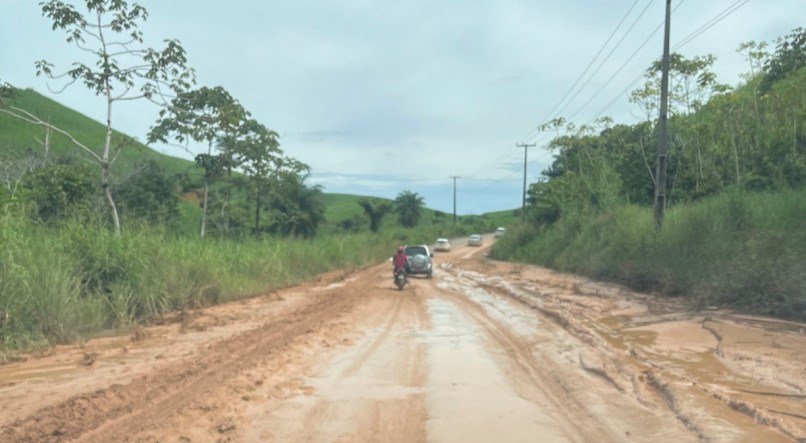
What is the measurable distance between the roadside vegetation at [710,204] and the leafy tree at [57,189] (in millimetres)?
18126

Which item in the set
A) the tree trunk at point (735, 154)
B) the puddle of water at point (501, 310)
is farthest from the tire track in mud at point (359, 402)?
the tree trunk at point (735, 154)

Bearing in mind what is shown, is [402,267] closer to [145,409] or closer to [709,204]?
[709,204]

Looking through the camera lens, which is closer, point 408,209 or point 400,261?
point 400,261

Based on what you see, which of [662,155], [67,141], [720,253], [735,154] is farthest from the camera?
[67,141]

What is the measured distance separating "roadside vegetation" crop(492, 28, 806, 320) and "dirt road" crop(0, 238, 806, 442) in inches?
52.4

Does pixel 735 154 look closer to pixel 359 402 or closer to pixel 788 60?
pixel 788 60

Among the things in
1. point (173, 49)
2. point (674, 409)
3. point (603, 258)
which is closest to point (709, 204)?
point (603, 258)

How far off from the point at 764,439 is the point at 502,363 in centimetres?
400

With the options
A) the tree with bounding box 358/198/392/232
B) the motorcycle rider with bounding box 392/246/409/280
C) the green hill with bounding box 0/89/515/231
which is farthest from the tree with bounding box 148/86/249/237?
the tree with bounding box 358/198/392/232

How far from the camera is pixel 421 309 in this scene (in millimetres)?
16328

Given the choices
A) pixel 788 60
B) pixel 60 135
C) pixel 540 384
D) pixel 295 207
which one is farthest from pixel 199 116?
pixel 60 135

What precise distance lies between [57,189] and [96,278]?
10.0m

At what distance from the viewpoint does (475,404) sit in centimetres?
654

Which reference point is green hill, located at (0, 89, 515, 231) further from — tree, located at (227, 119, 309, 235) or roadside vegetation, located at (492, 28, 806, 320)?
roadside vegetation, located at (492, 28, 806, 320)
